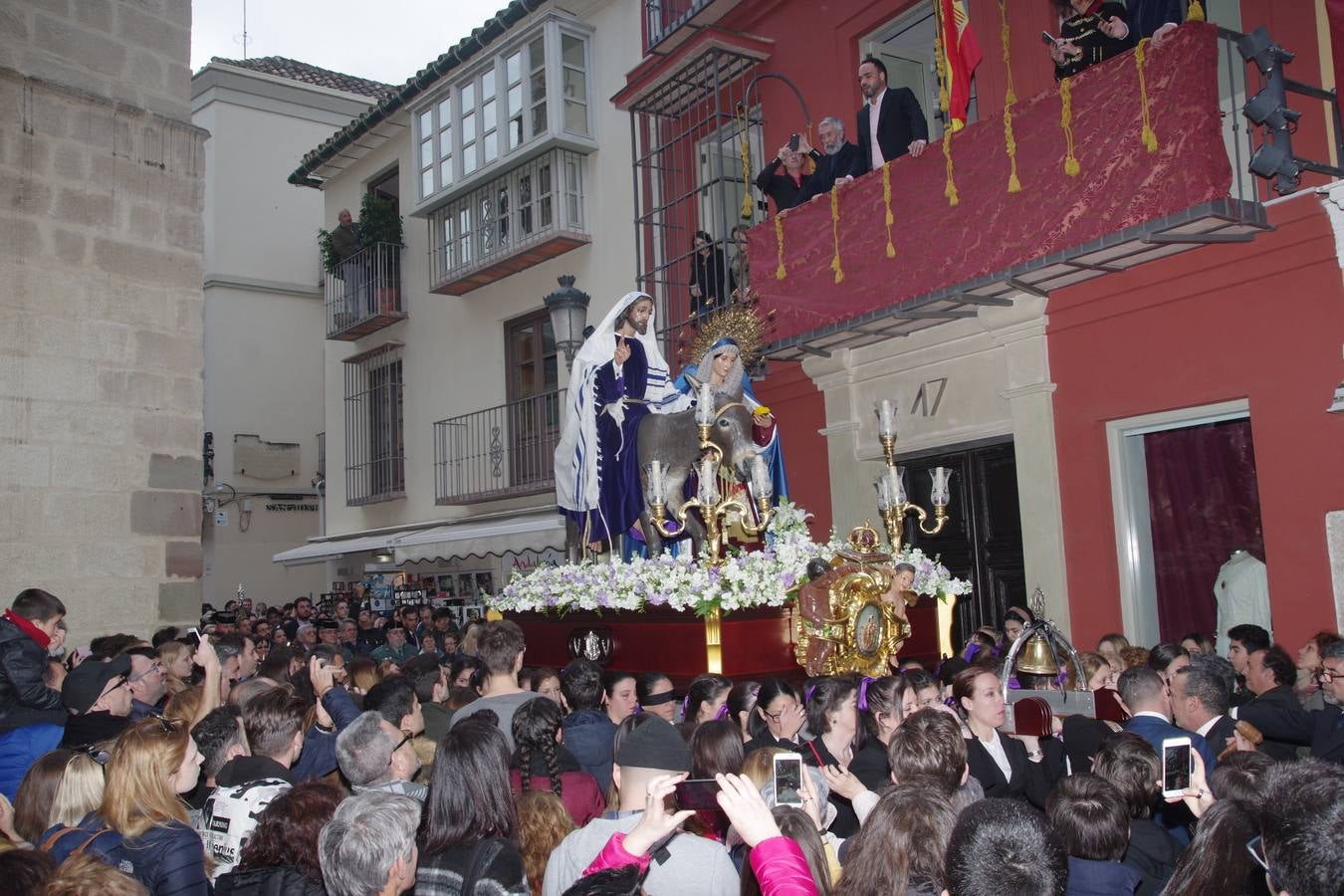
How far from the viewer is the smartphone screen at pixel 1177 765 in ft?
9.64

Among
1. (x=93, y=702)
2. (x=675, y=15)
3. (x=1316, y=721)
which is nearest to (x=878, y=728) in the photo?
(x=1316, y=721)

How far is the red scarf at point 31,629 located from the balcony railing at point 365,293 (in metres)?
13.1

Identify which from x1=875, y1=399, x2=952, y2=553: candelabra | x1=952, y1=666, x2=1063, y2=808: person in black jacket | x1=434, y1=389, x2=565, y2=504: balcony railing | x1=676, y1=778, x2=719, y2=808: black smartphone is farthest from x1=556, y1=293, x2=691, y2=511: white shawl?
x1=434, y1=389, x2=565, y2=504: balcony railing

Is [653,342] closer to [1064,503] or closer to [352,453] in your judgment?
[1064,503]

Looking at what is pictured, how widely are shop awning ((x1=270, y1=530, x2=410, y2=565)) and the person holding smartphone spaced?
10.8 meters

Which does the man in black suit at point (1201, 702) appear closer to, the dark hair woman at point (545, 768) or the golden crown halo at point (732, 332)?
the dark hair woman at point (545, 768)

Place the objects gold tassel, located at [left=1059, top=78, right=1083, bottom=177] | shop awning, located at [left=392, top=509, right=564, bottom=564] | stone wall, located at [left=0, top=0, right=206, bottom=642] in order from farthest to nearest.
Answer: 1. shop awning, located at [left=392, top=509, right=564, bottom=564]
2. gold tassel, located at [left=1059, top=78, right=1083, bottom=177]
3. stone wall, located at [left=0, top=0, right=206, bottom=642]

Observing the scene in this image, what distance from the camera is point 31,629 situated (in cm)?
538

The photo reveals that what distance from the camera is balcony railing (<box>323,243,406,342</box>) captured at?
60.6 feet

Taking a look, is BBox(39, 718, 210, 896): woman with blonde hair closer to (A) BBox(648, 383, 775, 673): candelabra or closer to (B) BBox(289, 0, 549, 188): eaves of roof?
(A) BBox(648, 383, 775, 673): candelabra

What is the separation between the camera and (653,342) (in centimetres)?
855

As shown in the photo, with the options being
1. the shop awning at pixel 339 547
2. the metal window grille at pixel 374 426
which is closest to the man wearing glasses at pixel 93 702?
the shop awning at pixel 339 547

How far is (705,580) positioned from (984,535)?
178 inches

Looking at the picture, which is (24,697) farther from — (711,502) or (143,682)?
(711,502)
